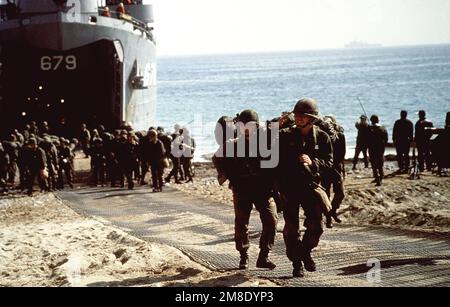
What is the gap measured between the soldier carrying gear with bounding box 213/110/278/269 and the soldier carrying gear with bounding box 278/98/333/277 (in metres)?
0.35

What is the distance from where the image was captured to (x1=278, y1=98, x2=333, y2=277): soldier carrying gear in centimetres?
566

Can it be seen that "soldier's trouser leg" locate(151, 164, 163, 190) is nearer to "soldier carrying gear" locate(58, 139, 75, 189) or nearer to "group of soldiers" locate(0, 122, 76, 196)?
"group of soldiers" locate(0, 122, 76, 196)

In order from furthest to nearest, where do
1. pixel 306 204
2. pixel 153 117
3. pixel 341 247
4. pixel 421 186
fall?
1. pixel 153 117
2. pixel 421 186
3. pixel 341 247
4. pixel 306 204

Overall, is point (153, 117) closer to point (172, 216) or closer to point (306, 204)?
point (172, 216)

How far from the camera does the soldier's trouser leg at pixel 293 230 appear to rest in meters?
5.76

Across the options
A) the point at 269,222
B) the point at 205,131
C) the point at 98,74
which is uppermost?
the point at 98,74

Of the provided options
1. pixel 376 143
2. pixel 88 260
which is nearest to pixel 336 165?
pixel 88 260

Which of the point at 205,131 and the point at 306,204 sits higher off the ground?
the point at 306,204

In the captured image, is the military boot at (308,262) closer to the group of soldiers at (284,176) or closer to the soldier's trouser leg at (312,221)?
the group of soldiers at (284,176)

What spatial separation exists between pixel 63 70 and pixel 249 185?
58.1ft

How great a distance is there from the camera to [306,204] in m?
5.69

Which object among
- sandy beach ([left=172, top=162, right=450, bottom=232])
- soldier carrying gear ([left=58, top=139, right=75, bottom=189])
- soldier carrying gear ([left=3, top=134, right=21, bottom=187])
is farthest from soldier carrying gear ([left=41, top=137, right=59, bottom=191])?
sandy beach ([left=172, top=162, right=450, bottom=232])

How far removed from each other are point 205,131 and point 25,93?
23.8 metres
